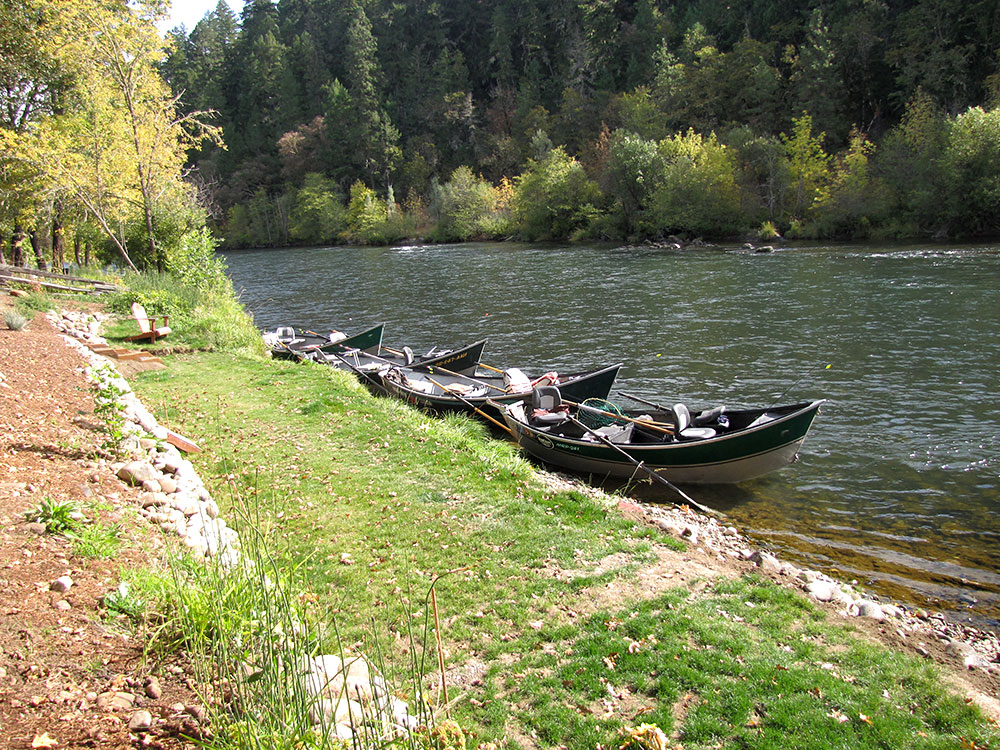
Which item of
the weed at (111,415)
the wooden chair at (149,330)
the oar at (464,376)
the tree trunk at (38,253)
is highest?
the tree trunk at (38,253)

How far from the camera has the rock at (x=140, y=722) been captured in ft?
11.4

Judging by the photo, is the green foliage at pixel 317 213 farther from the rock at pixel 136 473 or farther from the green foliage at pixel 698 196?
the rock at pixel 136 473

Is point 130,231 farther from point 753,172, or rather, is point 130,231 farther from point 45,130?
point 753,172

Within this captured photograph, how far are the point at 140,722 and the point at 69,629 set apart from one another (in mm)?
1039

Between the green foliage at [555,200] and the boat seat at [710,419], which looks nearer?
the boat seat at [710,419]

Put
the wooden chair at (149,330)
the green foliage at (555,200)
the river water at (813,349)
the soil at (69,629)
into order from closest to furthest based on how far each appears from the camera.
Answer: the soil at (69,629), the river water at (813,349), the wooden chair at (149,330), the green foliage at (555,200)

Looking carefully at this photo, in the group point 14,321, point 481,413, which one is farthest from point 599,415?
point 14,321

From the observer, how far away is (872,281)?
95.9 ft

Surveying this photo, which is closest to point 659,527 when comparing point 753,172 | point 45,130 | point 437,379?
point 437,379

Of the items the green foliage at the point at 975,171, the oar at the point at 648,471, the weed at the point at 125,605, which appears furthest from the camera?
the green foliage at the point at 975,171

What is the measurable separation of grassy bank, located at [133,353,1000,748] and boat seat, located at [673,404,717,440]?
9.67 ft

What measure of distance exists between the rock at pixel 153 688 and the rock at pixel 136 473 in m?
3.53

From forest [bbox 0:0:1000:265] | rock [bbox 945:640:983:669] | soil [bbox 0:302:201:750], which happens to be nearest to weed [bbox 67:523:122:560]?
soil [bbox 0:302:201:750]

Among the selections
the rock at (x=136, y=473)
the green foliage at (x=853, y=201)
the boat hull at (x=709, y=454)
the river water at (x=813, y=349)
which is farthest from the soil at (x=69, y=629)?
the green foliage at (x=853, y=201)
